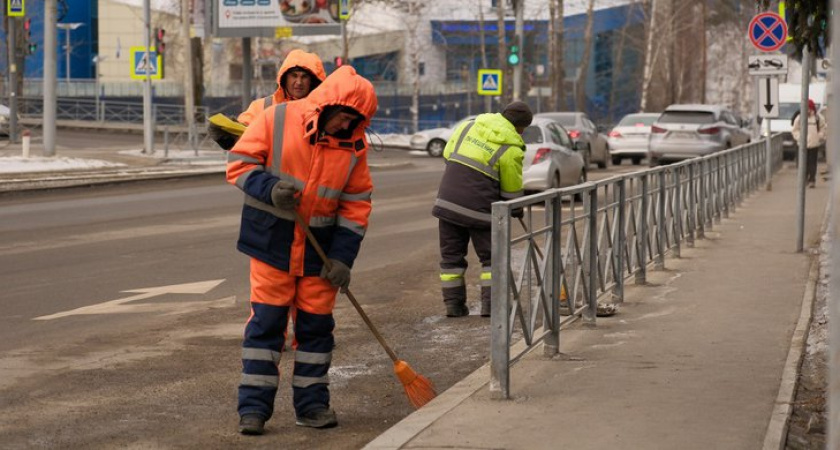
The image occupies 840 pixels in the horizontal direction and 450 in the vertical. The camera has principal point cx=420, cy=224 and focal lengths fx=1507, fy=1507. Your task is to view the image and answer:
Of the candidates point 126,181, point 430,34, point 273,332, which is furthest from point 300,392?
point 430,34

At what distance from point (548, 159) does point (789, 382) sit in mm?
15361

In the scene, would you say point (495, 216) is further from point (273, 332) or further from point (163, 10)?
point (163, 10)

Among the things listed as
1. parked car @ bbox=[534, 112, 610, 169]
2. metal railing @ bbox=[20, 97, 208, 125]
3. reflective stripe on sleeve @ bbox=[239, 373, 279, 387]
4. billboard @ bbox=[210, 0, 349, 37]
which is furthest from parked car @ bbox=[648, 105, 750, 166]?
reflective stripe on sleeve @ bbox=[239, 373, 279, 387]

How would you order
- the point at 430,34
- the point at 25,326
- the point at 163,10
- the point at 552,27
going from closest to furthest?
1. the point at 25,326
2. the point at 552,27
3. the point at 163,10
4. the point at 430,34

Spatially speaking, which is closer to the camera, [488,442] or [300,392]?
[488,442]

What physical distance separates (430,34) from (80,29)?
19.1 meters

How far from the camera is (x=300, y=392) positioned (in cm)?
719

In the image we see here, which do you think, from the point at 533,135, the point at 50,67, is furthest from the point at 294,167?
the point at 50,67

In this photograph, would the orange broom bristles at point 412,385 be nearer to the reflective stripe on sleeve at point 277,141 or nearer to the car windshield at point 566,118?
the reflective stripe on sleeve at point 277,141

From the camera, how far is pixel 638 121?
3997cm

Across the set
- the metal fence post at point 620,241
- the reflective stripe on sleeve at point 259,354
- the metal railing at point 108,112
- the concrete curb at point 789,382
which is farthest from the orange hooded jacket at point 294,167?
the metal railing at point 108,112

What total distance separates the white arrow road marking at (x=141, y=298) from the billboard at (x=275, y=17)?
1041 inches

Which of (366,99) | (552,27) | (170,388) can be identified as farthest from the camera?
(552,27)

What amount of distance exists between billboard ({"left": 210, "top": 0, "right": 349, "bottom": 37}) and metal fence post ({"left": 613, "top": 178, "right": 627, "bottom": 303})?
93.4 feet
